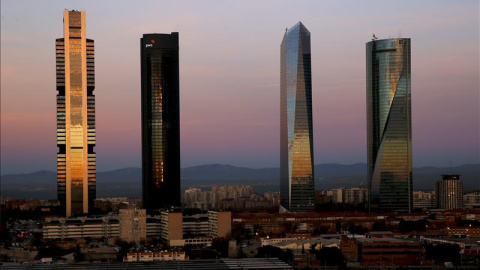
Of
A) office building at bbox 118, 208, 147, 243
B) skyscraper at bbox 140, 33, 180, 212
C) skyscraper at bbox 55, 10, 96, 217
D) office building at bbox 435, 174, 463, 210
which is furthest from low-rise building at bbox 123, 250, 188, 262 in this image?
office building at bbox 435, 174, 463, 210

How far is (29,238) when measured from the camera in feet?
161

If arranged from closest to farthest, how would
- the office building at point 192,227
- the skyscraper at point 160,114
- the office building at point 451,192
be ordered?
the office building at point 192,227
the skyscraper at point 160,114
the office building at point 451,192

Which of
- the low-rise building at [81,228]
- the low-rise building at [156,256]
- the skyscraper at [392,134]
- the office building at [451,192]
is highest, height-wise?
the skyscraper at [392,134]

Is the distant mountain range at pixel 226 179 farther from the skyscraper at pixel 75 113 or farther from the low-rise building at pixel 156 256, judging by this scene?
the low-rise building at pixel 156 256

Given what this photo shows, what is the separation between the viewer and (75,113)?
5828 cm

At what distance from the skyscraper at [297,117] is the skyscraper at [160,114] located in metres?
6.37

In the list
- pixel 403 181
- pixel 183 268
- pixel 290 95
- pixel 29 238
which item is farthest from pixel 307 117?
pixel 183 268

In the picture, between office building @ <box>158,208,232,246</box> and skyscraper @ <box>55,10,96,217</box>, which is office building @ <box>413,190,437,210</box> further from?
office building @ <box>158,208,232,246</box>

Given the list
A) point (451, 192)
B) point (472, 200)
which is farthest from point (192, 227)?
point (472, 200)

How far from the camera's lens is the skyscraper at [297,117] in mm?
62188

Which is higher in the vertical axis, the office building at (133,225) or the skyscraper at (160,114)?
the skyscraper at (160,114)

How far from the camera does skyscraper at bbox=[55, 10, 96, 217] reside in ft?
190

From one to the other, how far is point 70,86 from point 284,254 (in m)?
22.4

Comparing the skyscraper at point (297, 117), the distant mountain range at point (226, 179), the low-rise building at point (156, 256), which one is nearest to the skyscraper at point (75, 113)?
the distant mountain range at point (226, 179)
